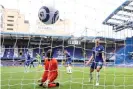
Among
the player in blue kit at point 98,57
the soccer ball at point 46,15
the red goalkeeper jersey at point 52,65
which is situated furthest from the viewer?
the soccer ball at point 46,15

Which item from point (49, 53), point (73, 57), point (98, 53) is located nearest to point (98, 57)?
point (98, 53)

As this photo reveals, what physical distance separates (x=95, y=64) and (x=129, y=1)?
15.2 m

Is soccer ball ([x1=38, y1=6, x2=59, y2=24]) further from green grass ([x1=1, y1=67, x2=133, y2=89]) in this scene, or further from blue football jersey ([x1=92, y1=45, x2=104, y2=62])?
blue football jersey ([x1=92, y1=45, x2=104, y2=62])

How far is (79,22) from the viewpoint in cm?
1296

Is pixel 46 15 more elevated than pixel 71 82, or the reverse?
pixel 46 15

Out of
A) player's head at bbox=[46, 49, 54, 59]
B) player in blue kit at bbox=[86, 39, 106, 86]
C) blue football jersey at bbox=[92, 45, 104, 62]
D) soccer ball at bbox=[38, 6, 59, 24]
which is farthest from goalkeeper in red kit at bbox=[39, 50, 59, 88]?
soccer ball at bbox=[38, 6, 59, 24]

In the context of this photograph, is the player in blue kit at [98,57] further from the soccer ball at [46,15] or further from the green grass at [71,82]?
the soccer ball at [46,15]

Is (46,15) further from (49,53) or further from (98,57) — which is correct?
(49,53)

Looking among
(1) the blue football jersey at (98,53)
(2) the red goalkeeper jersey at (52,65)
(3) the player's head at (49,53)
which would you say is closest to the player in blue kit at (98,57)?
(1) the blue football jersey at (98,53)

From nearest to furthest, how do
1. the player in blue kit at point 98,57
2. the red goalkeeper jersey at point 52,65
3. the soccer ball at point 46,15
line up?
the red goalkeeper jersey at point 52,65
the player in blue kit at point 98,57
the soccer ball at point 46,15

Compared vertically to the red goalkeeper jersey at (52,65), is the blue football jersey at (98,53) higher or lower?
higher

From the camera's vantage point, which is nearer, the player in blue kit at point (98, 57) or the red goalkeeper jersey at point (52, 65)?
the red goalkeeper jersey at point (52, 65)

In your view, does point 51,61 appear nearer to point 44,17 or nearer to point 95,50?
point 95,50

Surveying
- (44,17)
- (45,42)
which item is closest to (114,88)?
(44,17)
